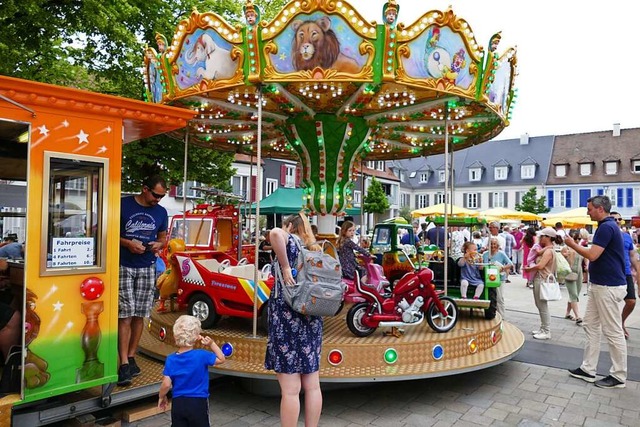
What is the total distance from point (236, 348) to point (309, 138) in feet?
13.6

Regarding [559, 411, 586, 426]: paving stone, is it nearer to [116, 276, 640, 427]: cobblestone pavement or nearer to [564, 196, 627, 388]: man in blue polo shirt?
[116, 276, 640, 427]: cobblestone pavement

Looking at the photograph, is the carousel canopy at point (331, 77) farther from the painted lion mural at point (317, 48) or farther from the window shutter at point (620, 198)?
the window shutter at point (620, 198)

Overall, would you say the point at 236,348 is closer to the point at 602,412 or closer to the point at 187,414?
the point at 187,414

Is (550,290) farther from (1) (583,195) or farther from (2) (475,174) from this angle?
(2) (475,174)

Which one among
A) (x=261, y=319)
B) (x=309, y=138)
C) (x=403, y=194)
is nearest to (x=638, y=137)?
(x=403, y=194)

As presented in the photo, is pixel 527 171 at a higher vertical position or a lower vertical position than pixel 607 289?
higher

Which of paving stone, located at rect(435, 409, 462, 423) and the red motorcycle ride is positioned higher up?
the red motorcycle ride

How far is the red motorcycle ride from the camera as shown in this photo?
550 cm

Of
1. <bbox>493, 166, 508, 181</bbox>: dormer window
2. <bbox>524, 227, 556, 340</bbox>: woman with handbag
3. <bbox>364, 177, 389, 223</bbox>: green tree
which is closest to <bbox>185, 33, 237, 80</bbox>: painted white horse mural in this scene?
<bbox>524, 227, 556, 340</bbox>: woman with handbag

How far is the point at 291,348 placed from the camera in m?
3.44

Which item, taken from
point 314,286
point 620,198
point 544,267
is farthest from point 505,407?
point 620,198

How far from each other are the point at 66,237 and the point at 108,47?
10.0 m

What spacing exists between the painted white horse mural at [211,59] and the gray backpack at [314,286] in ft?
9.58

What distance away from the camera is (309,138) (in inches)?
320
